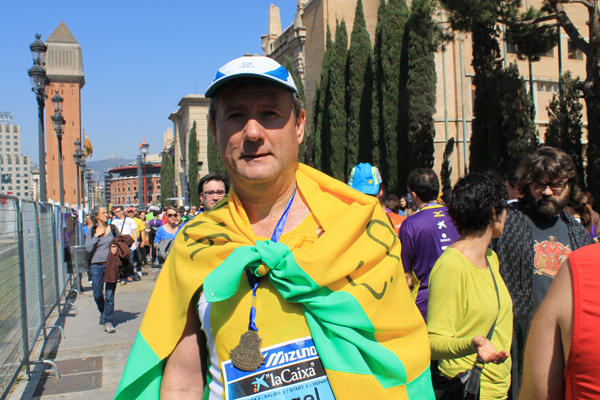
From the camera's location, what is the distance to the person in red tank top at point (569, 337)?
49.5 inches

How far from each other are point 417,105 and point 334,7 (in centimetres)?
1587

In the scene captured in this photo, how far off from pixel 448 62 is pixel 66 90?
3093 inches

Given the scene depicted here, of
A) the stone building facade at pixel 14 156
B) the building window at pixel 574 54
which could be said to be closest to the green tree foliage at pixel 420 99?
the building window at pixel 574 54

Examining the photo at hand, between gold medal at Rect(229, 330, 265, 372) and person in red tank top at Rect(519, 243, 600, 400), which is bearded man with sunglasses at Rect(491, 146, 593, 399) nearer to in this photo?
person in red tank top at Rect(519, 243, 600, 400)

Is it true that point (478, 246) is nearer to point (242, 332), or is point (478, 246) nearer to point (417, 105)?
point (242, 332)

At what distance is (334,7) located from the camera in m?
34.1

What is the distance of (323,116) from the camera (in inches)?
1189

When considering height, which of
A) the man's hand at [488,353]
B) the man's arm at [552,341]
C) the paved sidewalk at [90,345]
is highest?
the man's arm at [552,341]

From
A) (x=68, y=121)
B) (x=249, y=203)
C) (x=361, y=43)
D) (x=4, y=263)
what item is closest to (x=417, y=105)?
(x=361, y=43)

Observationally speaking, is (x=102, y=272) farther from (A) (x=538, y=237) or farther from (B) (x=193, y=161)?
(B) (x=193, y=161)

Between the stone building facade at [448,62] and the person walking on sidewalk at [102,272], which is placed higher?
the stone building facade at [448,62]

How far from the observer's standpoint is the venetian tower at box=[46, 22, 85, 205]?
87562 mm

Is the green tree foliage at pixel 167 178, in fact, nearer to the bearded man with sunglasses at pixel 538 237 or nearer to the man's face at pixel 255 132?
the bearded man with sunglasses at pixel 538 237

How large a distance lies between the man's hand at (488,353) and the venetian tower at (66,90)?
93.8 meters
